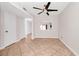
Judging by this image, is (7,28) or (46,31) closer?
(7,28)

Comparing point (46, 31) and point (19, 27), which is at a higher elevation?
point (19, 27)

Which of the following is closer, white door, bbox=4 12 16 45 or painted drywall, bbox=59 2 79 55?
painted drywall, bbox=59 2 79 55

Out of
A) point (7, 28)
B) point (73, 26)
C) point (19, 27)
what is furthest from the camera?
point (19, 27)

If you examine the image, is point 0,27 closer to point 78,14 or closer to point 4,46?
point 4,46

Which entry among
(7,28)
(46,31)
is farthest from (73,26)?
(46,31)

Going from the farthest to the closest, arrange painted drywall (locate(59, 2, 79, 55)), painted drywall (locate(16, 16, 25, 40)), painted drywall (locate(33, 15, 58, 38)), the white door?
painted drywall (locate(33, 15, 58, 38)) → painted drywall (locate(16, 16, 25, 40)) → the white door → painted drywall (locate(59, 2, 79, 55))

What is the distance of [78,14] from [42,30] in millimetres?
5353

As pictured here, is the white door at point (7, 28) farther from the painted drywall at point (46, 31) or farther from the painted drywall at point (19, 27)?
the painted drywall at point (46, 31)

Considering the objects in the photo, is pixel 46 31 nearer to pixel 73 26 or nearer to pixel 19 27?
pixel 19 27

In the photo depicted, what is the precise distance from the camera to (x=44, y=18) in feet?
27.4

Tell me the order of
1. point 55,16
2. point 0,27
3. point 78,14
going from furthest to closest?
point 55,16
point 0,27
point 78,14

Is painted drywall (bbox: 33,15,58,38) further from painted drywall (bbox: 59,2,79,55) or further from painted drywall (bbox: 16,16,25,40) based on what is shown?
painted drywall (bbox: 59,2,79,55)

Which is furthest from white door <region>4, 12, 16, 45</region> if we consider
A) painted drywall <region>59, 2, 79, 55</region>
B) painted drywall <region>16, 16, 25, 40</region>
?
painted drywall <region>59, 2, 79, 55</region>

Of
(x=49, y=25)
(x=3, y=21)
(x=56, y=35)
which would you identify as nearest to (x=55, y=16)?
(x=49, y=25)
